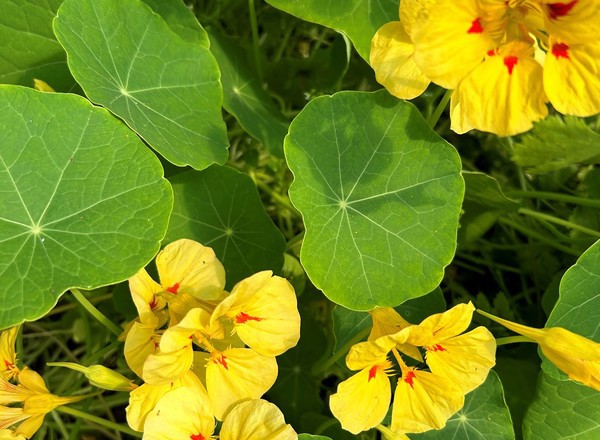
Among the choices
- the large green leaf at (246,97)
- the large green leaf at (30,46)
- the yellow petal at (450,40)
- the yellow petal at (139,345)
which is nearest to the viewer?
the yellow petal at (450,40)

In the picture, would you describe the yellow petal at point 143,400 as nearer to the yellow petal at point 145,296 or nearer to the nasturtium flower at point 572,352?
the yellow petal at point 145,296

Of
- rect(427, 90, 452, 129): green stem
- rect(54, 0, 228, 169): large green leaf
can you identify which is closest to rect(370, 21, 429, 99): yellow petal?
rect(427, 90, 452, 129): green stem

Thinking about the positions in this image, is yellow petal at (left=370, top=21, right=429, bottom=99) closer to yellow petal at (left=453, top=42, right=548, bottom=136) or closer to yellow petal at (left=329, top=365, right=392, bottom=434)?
yellow petal at (left=453, top=42, right=548, bottom=136)

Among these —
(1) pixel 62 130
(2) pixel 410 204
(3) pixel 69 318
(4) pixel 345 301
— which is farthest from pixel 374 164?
(3) pixel 69 318

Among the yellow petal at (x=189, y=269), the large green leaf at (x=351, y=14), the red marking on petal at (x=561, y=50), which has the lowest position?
the yellow petal at (x=189, y=269)

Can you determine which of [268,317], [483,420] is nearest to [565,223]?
[483,420]

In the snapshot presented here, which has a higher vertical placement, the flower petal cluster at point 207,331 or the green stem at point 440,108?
the green stem at point 440,108

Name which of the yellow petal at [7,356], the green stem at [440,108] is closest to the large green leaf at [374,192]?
the green stem at [440,108]
